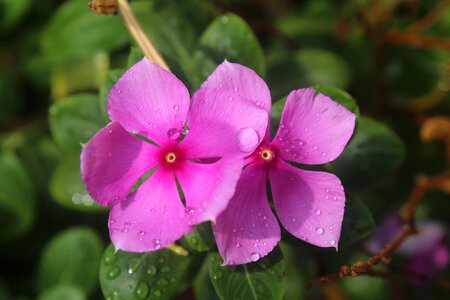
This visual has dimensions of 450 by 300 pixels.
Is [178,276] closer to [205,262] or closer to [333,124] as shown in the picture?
[205,262]

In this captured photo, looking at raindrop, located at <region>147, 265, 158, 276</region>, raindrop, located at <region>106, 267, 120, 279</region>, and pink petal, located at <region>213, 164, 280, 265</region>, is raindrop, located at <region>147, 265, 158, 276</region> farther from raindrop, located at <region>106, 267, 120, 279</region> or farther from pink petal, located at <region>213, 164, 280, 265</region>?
pink petal, located at <region>213, 164, 280, 265</region>

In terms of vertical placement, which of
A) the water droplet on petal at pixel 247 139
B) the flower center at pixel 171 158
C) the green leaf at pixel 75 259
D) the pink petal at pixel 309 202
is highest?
the water droplet on petal at pixel 247 139

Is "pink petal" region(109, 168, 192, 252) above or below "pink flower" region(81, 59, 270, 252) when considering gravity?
below

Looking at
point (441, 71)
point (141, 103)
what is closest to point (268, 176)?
point (141, 103)

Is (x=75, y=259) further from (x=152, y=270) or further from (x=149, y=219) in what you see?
(x=149, y=219)

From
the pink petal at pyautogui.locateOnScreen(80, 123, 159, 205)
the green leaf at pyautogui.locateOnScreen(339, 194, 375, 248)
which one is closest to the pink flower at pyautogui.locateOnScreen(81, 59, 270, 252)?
the pink petal at pyautogui.locateOnScreen(80, 123, 159, 205)

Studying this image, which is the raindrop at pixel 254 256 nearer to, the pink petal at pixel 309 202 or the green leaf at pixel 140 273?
the pink petal at pixel 309 202

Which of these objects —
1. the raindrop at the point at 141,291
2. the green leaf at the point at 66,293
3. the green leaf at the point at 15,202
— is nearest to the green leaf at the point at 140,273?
the raindrop at the point at 141,291
